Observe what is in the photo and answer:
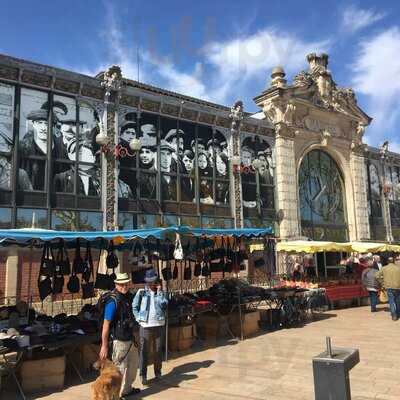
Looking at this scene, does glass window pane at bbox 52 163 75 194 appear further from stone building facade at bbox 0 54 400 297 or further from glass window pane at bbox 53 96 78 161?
glass window pane at bbox 53 96 78 161

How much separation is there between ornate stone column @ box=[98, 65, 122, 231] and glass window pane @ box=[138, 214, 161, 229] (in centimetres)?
124

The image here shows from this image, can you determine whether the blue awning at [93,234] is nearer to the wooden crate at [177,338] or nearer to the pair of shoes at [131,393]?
the wooden crate at [177,338]

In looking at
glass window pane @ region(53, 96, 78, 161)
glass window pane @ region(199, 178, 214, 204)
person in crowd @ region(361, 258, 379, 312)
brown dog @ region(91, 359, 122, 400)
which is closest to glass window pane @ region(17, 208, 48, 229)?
glass window pane @ region(53, 96, 78, 161)

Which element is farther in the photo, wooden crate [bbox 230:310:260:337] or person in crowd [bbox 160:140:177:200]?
person in crowd [bbox 160:140:177:200]

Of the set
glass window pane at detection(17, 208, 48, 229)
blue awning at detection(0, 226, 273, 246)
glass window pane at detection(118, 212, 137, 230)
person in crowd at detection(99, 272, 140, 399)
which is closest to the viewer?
person in crowd at detection(99, 272, 140, 399)

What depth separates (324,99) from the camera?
2869cm

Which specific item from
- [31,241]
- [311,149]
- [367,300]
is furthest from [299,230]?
[31,241]

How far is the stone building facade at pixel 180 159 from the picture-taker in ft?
54.3

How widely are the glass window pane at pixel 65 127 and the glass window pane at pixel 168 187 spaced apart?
14.4 feet

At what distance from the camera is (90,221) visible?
1778 centimetres

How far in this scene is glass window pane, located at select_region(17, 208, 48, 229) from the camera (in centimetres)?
1605

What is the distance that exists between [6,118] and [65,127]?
7.45 feet

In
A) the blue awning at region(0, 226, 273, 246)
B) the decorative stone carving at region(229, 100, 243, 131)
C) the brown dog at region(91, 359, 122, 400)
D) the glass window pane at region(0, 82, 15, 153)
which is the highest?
the decorative stone carving at region(229, 100, 243, 131)

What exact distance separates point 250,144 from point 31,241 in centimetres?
1707
